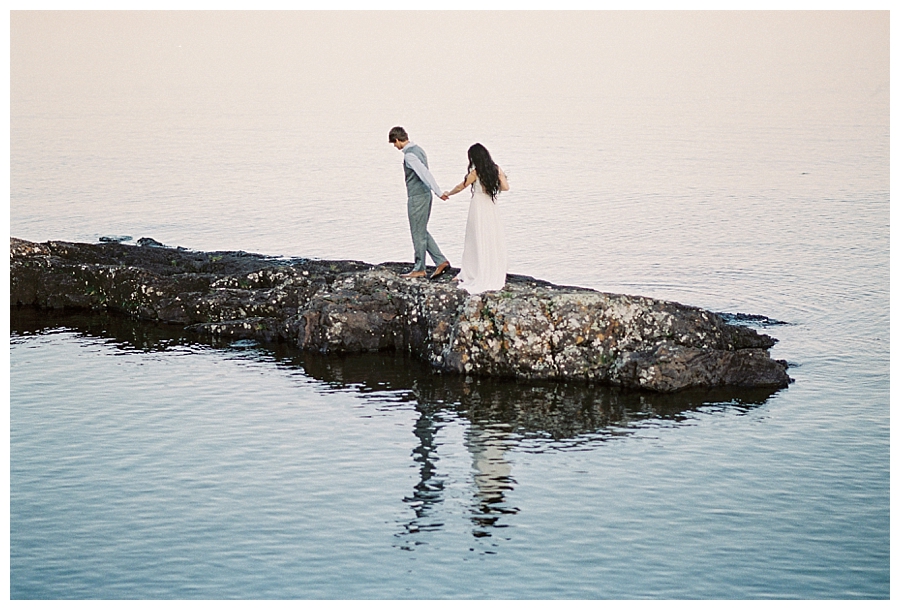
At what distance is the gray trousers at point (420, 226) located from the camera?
2772cm

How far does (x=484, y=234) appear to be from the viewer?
26812mm

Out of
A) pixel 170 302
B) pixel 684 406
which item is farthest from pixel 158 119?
pixel 684 406

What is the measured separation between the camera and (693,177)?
60.0m

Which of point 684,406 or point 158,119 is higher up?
point 158,119

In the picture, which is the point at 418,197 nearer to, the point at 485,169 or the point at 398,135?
the point at 398,135

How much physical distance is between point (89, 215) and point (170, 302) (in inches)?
935

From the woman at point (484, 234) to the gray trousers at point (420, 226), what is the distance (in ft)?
3.22

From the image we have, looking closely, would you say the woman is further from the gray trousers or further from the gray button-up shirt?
the gray trousers

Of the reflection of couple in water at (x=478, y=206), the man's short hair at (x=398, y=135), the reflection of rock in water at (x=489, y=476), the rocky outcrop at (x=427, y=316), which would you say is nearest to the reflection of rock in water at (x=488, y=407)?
the reflection of rock in water at (x=489, y=476)

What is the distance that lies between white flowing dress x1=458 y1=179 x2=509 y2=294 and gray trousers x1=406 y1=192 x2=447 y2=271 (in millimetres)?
934

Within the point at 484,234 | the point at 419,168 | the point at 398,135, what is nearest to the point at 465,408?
the point at 484,234

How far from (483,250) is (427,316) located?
5.63 ft

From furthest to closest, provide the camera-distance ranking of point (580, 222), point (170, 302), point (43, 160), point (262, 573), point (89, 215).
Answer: point (43, 160) → point (89, 215) → point (580, 222) → point (170, 302) → point (262, 573)

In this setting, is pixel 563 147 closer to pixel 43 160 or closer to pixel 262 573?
pixel 43 160
